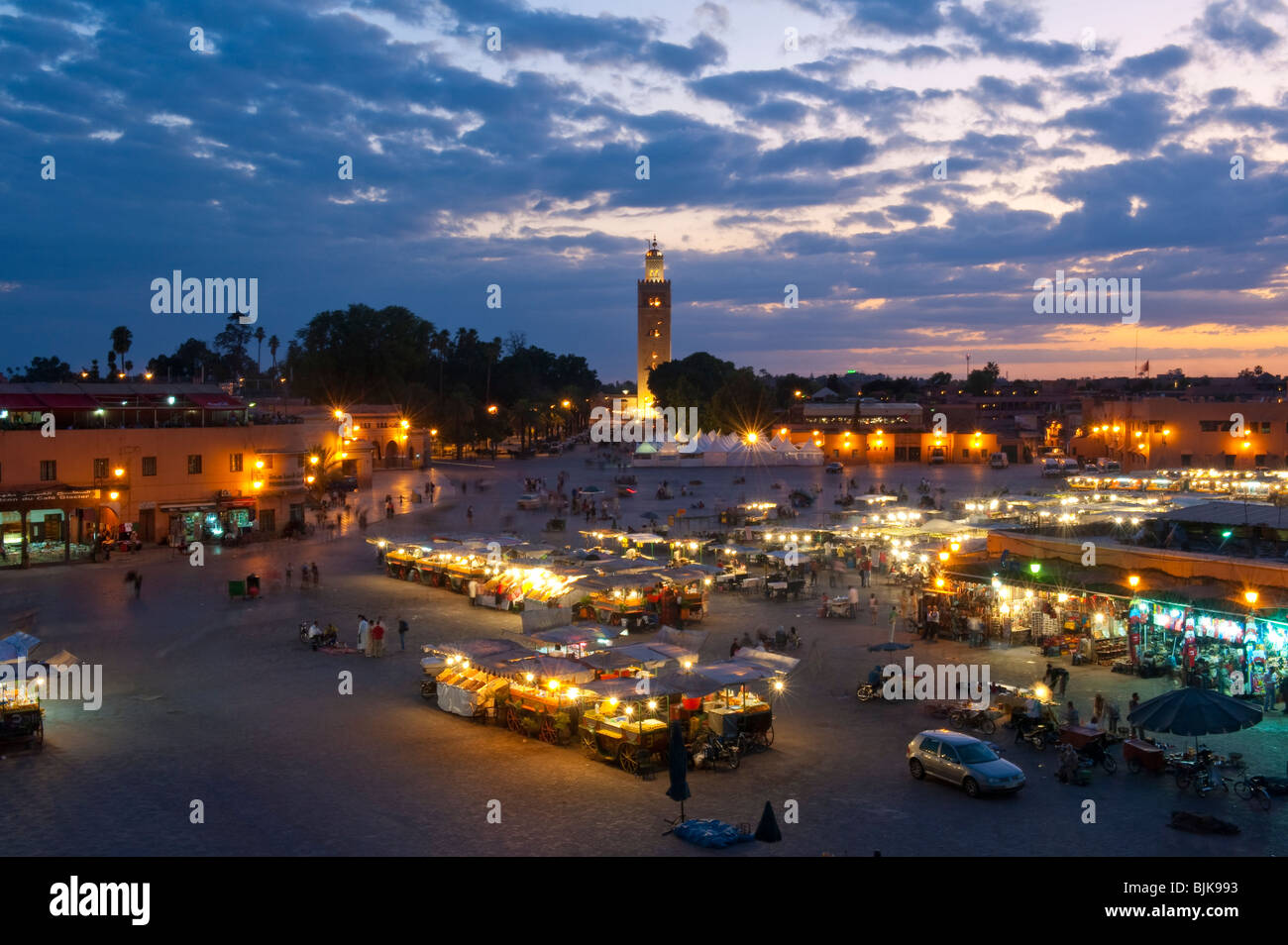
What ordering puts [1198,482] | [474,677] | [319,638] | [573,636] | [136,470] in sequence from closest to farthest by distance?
1. [474,677]
2. [573,636]
3. [319,638]
4. [136,470]
5. [1198,482]

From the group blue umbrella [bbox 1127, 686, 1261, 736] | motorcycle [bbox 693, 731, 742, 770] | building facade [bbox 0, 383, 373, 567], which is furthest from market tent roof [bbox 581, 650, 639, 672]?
building facade [bbox 0, 383, 373, 567]

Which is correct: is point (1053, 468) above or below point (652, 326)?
below

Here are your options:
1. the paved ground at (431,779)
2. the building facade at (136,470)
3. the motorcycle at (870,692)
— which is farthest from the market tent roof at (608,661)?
the building facade at (136,470)

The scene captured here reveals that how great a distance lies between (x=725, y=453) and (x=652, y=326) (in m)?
77.8

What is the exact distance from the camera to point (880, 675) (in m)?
16.0

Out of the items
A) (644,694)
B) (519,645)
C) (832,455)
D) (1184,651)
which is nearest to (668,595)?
(519,645)

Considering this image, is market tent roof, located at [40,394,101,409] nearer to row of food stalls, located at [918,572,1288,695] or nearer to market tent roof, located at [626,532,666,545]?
market tent roof, located at [626,532,666,545]

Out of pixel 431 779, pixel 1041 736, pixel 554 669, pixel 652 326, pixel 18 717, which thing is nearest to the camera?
pixel 431 779

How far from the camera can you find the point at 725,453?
2662 inches

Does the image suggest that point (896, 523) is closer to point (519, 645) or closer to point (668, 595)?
point (668, 595)

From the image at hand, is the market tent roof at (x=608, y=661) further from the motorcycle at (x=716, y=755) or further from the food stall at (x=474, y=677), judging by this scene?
the motorcycle at (x=716, y=755)

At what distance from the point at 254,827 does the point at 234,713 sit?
4757 millimetres

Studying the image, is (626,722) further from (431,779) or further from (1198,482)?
(1198,482)

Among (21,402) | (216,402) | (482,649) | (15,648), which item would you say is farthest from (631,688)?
(216,402)
